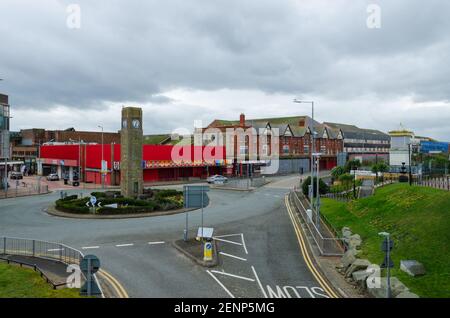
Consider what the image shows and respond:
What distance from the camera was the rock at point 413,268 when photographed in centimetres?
1430

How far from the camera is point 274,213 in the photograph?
3228cm

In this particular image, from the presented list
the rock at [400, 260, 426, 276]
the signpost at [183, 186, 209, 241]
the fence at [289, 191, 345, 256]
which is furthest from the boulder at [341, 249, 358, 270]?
the signpost at [183, 186, 209, 241]

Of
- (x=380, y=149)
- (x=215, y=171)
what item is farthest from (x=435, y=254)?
(x=380, y=149)

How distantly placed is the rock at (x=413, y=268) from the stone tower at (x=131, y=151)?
91.9 ft

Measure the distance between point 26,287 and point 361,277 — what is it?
39.6 ft

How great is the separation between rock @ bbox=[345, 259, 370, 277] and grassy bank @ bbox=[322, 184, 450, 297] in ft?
3.66

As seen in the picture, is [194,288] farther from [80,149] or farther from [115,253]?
[80,149]

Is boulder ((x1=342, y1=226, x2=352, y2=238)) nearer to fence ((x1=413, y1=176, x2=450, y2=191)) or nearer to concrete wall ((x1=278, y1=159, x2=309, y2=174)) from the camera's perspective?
fence ((x1=413, y1=176, x2=450, y2=191))

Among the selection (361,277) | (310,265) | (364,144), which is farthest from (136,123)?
(364,144)

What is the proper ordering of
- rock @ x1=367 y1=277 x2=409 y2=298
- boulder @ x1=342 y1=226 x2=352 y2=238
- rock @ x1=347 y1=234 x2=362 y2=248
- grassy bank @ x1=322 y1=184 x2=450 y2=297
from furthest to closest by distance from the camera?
boulder @ x1=342 y1=226 x2=352 y2=238 → rock @ x1=347 y1=234 x2=362 y2=248 → grassy bank @ x1=322 y1=184 x2=450 y2=297 → rock @ x1=367 y1=277 x2=409 y2=298

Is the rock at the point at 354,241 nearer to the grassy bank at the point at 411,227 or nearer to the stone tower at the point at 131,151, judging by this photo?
the grassy bank at the point at 411,227

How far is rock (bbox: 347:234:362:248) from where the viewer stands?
1925 centimetres

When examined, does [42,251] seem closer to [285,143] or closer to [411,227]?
[411,227]

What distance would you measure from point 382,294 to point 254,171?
66.5 m
